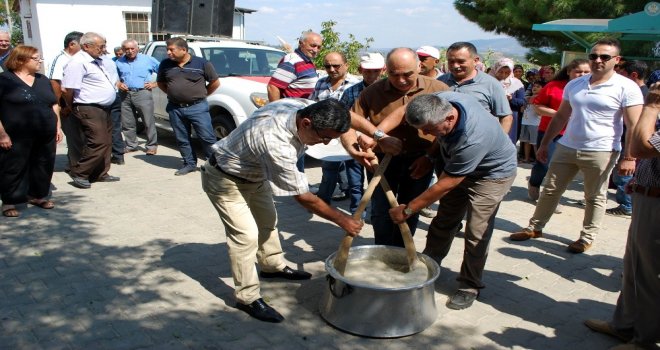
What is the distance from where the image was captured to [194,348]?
10.8 ft

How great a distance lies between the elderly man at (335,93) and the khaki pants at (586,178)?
1.84m

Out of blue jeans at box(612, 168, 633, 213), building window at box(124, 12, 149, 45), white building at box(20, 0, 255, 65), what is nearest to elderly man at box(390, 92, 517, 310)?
blue jeans at box(612, 168, 633, 213)

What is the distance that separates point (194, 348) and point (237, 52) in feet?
21.4

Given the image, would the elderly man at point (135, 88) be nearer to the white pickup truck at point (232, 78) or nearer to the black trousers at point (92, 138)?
the white pickup truck at point (232, 78)

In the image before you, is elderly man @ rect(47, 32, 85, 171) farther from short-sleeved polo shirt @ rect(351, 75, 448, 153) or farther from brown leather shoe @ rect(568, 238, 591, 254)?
brown leather shoe @ rect(568, 238, 591, 254)

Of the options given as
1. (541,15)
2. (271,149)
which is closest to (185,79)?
(271,149)

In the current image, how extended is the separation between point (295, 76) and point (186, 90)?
6.39 ft

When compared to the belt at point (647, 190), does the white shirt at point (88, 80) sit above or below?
below

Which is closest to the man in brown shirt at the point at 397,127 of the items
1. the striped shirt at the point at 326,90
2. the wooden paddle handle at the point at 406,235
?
the wooden paddle handle at the point at 406,235

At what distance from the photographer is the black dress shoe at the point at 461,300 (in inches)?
152

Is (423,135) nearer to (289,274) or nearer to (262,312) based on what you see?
(289,274)

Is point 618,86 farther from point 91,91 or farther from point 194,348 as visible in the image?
point 91,91

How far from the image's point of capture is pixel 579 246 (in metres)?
5.04

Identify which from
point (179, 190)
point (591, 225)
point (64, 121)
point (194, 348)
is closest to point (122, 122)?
point (64, 121)
